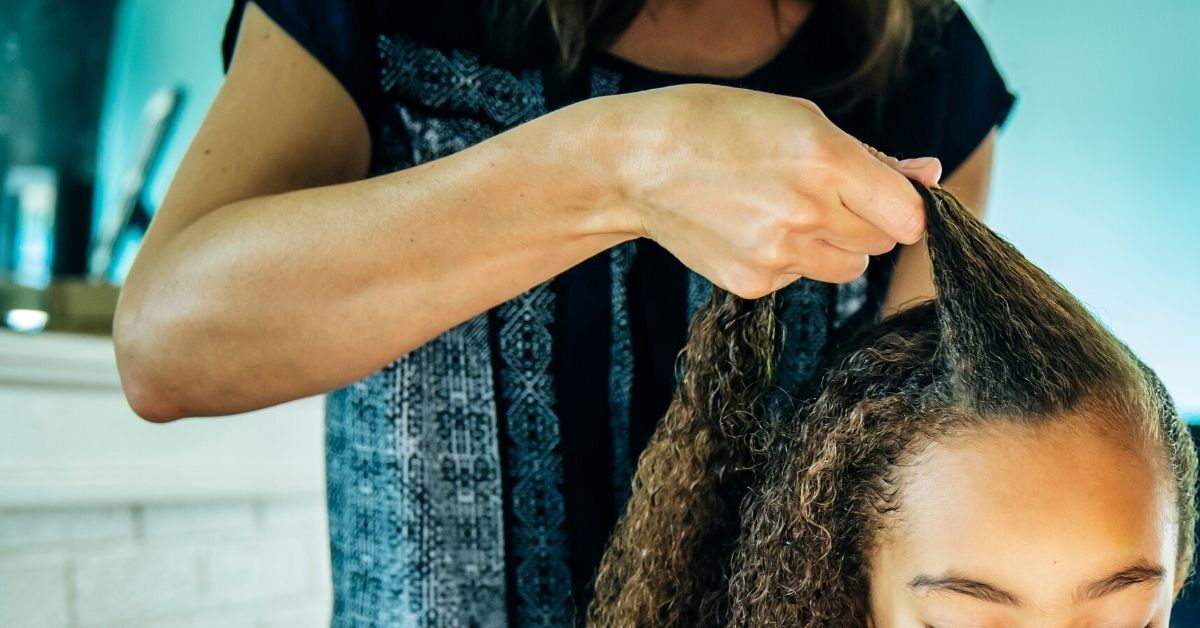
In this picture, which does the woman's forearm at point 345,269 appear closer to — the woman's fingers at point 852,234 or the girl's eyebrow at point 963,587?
the woman's fingers at point 852,234

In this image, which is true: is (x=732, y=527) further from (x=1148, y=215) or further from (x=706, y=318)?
(x=1148, y=215)

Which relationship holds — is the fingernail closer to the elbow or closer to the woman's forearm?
the woman's forearm

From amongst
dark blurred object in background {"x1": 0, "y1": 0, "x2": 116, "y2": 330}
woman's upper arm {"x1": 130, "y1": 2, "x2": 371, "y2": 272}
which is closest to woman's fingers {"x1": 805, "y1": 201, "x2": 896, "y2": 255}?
woman's upper arm {"x1": 130, "y1": 2, "x2": 371, "y2": 272}

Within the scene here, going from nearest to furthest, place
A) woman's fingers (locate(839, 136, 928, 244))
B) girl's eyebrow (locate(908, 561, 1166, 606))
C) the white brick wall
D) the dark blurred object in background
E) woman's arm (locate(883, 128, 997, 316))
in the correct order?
woman's fingers (locate(839, 136, 928, 244)) → girl's eyebrow (locate(908, 561, 1166, 606)) → woman's arm (locate(883, 128, 997, 316)) → the white brick wall → the dark blurred object in background

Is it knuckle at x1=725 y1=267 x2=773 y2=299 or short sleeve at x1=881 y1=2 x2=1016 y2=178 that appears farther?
short sleeve at x1=881 y1=2 x2=1016 y2=178

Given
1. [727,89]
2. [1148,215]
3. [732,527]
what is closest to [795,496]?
[732,527]

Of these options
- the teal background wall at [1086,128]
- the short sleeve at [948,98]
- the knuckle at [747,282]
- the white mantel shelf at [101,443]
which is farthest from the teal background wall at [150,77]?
the knuckle at [747,282]

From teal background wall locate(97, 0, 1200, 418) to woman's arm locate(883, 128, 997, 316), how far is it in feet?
1.64

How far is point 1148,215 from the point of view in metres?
1.38

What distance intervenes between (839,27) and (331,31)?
1.23 feet

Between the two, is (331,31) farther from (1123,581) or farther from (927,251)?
(1123,581)

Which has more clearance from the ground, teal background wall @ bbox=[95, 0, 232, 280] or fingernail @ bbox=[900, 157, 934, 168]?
fingernail @ bbox=[900, 157, 934, 168]

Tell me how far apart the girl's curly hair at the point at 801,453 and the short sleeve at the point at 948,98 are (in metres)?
0.16

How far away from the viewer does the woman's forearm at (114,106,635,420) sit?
21.2 inches
